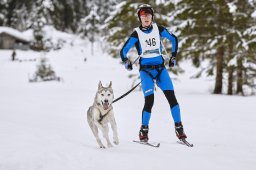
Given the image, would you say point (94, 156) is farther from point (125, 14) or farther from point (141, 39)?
point (125, 14)

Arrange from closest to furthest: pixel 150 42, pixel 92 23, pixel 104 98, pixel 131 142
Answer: pixel 104 98 < pixel 150 42 < pixel 131 142 < pixel 92 23

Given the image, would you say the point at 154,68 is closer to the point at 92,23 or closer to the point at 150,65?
the point at 150,65

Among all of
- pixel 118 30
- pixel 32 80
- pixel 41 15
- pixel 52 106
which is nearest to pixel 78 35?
pixel 41 15

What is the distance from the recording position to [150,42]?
6.63 meters

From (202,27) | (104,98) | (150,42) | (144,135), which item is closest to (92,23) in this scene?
(202,27)

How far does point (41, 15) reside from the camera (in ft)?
236

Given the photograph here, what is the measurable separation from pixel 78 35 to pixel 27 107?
236ft

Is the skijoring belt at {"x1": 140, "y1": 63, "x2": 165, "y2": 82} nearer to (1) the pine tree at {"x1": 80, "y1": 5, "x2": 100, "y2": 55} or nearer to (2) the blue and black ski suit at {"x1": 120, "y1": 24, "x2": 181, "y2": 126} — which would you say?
(2) the blue and black ski suit at {"x1": 120, "y1": 24, "x2": 181, "y2": 126}

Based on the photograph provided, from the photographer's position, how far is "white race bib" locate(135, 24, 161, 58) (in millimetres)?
6629

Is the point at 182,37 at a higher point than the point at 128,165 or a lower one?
higher

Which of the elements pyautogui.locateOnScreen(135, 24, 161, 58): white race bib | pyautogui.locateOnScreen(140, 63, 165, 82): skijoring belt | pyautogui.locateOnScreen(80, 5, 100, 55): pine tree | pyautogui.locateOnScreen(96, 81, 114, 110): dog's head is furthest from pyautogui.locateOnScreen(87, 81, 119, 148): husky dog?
pyautogui.locateOnScreen(80, 5, 100, 55): pine tree

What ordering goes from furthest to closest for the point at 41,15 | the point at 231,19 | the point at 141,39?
the point at 41,15
the point at 231,19
the point at 141,39

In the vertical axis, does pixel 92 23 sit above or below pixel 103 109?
above

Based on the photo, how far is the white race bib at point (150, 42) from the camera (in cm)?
663
